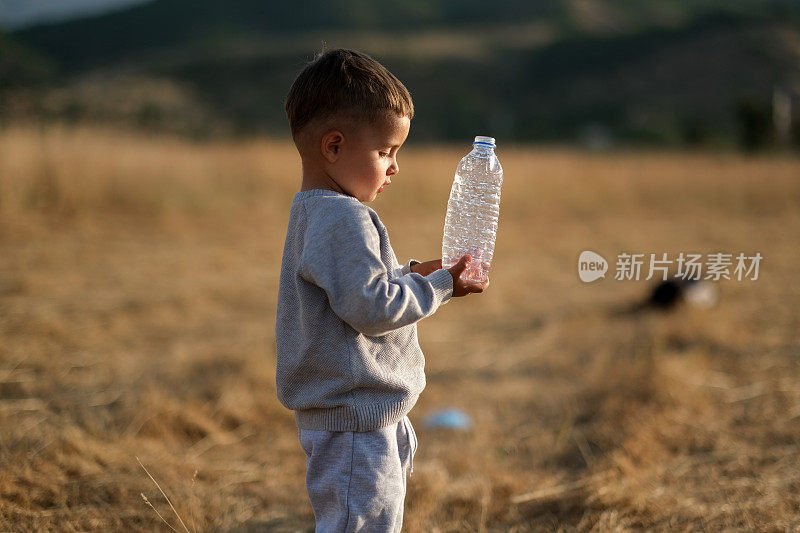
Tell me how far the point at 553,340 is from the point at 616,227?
18.6 ft

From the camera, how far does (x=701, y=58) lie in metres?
43.7

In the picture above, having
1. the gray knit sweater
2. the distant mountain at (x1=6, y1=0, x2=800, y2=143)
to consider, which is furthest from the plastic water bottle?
the distant mountain at (x1=6, y1=0, x2=800, y2=143)

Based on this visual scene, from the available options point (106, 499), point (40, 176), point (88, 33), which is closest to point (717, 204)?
point (40, 176)

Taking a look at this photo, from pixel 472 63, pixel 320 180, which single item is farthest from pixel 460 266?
pixel 472 63

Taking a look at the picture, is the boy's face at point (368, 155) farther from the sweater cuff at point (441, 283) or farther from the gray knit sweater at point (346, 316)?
A: the sweater cuff at point (441, 283)

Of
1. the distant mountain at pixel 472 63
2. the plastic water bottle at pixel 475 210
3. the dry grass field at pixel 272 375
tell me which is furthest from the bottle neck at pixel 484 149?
the distant mountain at pixel 472 63

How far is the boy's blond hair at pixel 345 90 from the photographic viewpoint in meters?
1.67

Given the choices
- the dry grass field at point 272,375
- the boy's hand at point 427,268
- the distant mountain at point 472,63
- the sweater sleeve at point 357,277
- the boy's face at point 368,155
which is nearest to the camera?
the sweater sleeve at point 357,277

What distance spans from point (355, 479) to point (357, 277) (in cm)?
54

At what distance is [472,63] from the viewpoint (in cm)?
5203

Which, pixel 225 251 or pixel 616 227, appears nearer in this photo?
pixel 225 251

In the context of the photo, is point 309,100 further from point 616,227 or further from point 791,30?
point 791,30

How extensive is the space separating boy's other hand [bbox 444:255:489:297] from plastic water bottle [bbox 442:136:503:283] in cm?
10

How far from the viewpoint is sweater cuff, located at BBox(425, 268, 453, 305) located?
1.73 meters
